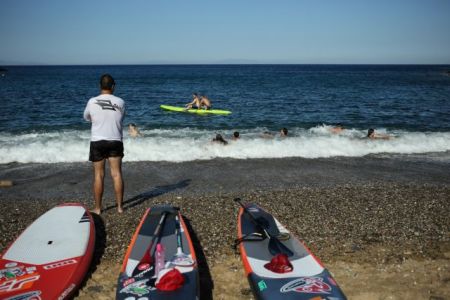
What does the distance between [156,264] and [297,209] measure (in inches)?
147

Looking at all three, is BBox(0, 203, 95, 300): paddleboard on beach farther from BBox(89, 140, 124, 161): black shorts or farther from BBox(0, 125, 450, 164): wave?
BBox(0, 125, 450, 164): wave

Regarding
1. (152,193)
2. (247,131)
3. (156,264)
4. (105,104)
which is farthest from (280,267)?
(247,131)

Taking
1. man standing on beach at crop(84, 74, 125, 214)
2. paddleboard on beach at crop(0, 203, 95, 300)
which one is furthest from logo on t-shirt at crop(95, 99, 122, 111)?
paddleboard on beach at crop(0, 203, 95, 300)

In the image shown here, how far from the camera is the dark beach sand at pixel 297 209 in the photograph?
15.9 feet

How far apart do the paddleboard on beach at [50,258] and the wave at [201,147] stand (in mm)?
6146

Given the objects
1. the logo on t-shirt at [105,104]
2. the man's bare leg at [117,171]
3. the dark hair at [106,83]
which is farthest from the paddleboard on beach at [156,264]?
the dark hair at [106,83]

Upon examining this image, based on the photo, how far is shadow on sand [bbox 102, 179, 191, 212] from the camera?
7544mm

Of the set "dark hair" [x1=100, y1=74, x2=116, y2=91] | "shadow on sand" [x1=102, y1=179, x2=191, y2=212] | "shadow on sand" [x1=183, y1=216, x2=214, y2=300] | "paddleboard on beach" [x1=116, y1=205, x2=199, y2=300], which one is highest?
"dark hair" [x1=100, y1=74, x2=116, y2=91]

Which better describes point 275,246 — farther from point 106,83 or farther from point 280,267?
point 106,83

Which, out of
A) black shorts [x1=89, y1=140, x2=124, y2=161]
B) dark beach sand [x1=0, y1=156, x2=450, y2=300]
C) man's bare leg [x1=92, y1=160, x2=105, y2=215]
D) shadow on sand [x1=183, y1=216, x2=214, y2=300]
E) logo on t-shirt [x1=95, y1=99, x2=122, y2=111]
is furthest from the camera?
man's bare leg [x1=92, y1=160, x2=105, y2=215]

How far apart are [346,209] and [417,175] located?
444 centimetres

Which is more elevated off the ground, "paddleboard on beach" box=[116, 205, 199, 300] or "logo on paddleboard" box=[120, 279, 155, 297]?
"paddleboard on beach" box=[116, 205, 199, 300]

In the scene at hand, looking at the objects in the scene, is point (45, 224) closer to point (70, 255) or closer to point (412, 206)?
point (70, 255)

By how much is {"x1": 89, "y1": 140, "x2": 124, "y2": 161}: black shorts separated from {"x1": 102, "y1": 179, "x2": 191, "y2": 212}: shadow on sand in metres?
1.58
